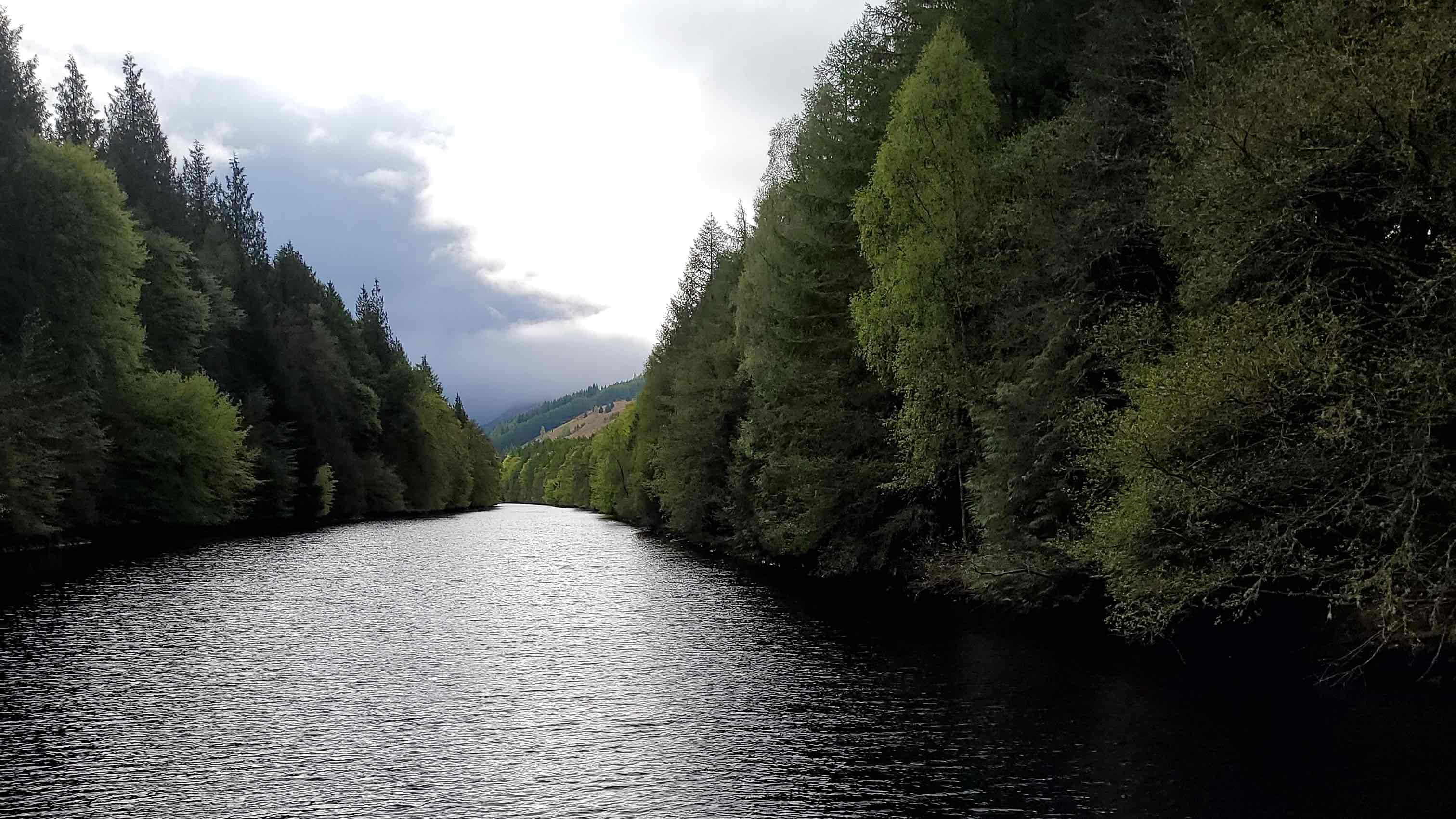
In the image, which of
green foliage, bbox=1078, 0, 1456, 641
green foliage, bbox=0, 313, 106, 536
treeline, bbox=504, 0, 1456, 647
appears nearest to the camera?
green foliage, bbox=1078, 0, 1456, 641

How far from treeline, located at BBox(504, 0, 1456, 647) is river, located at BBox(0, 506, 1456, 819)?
8.08 feet

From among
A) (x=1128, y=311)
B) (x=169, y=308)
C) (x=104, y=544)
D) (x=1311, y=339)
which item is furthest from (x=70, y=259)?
(x=1311, y=339)

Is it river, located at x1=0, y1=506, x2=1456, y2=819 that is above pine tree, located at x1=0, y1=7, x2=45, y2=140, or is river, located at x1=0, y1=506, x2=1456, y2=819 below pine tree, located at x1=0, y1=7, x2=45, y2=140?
below

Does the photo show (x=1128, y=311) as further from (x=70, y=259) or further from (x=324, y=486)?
(x=324, y=486)

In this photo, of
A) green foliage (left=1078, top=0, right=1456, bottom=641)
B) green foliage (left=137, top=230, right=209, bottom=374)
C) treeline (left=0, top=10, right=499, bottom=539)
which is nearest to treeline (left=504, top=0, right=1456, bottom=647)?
green foliage (left=1078, top=0, right=1456, bottom=641)

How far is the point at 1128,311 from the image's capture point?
894 inches

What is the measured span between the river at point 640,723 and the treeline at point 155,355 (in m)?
23.6

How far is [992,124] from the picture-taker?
3206cm

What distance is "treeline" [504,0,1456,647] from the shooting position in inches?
663

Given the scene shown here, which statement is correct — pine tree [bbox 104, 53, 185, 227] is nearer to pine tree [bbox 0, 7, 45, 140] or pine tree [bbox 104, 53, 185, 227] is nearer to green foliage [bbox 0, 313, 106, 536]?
pine tree [bbox 0, 7, 45, 140]

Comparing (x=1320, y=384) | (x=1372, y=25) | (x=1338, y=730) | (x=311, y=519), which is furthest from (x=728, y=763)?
(x=311, y=519)

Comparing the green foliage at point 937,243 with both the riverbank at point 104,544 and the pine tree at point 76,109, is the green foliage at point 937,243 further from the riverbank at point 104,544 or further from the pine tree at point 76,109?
the pine tree at point 76,109

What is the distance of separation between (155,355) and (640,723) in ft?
217

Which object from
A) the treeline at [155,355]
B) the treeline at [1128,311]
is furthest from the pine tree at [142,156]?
the treeline at [1128,311]
